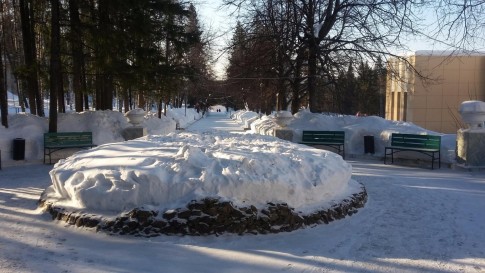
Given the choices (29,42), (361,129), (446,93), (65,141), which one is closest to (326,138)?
(361,129)

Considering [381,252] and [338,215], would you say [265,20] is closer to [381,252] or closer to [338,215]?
[338,215]

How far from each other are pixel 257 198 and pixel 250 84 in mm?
20526

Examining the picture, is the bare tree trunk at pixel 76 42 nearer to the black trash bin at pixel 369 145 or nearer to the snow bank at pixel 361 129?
the snow bank at pixel 361 129

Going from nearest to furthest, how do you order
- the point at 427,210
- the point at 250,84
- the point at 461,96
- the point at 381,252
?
1. the point at 381,252
2. the point at 427,210
3. the point at 250,84
4. the point at 461,96

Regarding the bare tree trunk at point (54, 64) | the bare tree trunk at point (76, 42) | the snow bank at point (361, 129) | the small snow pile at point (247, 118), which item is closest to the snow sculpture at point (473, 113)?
the snow bank at point (361, 129)

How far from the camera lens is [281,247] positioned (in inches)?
229

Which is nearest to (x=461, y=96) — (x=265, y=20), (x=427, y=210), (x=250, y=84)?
(x=250, y=84)

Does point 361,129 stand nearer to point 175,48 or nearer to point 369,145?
point 369,145

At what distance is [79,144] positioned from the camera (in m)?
13.5

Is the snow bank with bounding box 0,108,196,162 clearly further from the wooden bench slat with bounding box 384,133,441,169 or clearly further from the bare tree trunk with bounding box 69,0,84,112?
the wooden bench slat with bounding box 384,133,441,169

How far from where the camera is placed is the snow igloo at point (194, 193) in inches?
242

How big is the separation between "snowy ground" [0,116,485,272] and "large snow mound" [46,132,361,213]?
1.69 ft

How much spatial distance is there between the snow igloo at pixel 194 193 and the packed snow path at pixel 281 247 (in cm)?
18

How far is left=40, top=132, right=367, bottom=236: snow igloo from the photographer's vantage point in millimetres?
6156
